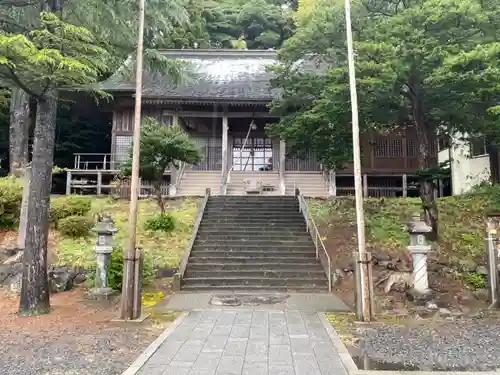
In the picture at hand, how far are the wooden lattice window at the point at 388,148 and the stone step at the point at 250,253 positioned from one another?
9535mm

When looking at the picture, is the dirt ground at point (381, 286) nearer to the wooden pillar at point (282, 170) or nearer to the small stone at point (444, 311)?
the small stone at point (444, 311)

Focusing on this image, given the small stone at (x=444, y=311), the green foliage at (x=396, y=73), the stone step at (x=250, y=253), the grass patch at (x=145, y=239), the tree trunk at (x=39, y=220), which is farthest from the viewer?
the stone step at (x=250, y=253)

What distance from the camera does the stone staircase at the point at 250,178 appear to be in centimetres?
1930

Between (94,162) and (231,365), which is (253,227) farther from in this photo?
(94,162)

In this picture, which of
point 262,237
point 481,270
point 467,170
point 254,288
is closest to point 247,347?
point 254,288

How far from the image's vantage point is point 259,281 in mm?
10977

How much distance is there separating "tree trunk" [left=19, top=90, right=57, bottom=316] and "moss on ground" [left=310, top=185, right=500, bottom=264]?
8.33 meters

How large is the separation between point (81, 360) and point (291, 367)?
256cm

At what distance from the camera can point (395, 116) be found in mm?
12109

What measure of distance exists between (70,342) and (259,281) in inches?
225

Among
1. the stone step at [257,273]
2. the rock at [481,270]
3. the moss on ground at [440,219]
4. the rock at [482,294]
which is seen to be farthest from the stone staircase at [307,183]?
the rock at [482,294]

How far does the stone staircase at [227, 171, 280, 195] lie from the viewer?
19297mm

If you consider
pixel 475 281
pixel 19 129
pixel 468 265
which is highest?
pixel 19 129

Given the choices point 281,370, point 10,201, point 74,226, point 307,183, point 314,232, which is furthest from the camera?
point 307,183
